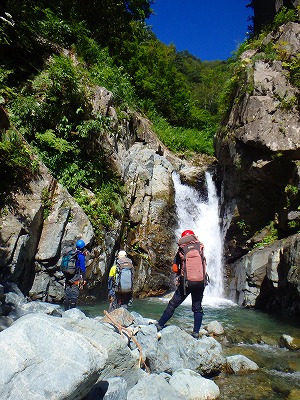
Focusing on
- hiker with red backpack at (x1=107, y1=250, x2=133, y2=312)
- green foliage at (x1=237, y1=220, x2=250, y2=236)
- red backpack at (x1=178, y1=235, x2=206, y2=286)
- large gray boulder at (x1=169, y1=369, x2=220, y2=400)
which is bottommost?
large gray boulder at (x1=169, y1=369, x2=220, y2=400)

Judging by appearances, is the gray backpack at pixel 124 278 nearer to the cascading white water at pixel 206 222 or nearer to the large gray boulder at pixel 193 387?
the large gray boulder at pixel 193 387

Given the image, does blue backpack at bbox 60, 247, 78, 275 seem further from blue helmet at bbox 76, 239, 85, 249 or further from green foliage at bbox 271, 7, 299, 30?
green foliage at bbox 271, 7, 299, 30

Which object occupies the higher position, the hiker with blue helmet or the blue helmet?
the blue helmet

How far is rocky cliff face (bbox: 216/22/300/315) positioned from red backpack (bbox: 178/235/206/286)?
496 cm

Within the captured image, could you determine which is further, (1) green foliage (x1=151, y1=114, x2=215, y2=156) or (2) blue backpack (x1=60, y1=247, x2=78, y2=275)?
(1) green foliage (x1=151, y1=114, x2=215, y2=156)

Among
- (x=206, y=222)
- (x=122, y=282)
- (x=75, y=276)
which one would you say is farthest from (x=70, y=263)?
(x=206, y=222)

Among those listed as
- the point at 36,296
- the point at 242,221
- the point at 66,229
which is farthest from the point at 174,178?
the point at 36,296

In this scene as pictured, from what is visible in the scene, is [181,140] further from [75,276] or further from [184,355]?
[184,355]

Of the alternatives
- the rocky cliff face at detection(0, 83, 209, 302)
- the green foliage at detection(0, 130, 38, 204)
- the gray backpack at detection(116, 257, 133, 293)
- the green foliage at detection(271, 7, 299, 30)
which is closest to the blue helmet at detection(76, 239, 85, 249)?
the gray backpack at detection(116, 257, 133, 293)

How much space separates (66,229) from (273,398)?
271 inches

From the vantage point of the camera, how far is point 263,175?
1270 cm

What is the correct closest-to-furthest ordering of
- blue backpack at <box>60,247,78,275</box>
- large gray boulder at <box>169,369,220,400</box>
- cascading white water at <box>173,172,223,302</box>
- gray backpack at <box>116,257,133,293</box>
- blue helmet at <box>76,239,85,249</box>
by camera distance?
large gray boulder at <box>169,369,220,400</box>
gray backpack at <box>116,257,133,293</box>
blue backpack at <box>60,247,78,275</box>
blue helmet at <box>76,239,85,249</box>
cascading white water at <box>173,172,223,302</box>

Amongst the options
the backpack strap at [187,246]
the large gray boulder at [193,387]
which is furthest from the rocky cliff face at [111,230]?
the large gray boulder at [193,387]

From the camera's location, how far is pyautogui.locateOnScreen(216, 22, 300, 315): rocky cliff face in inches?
452
